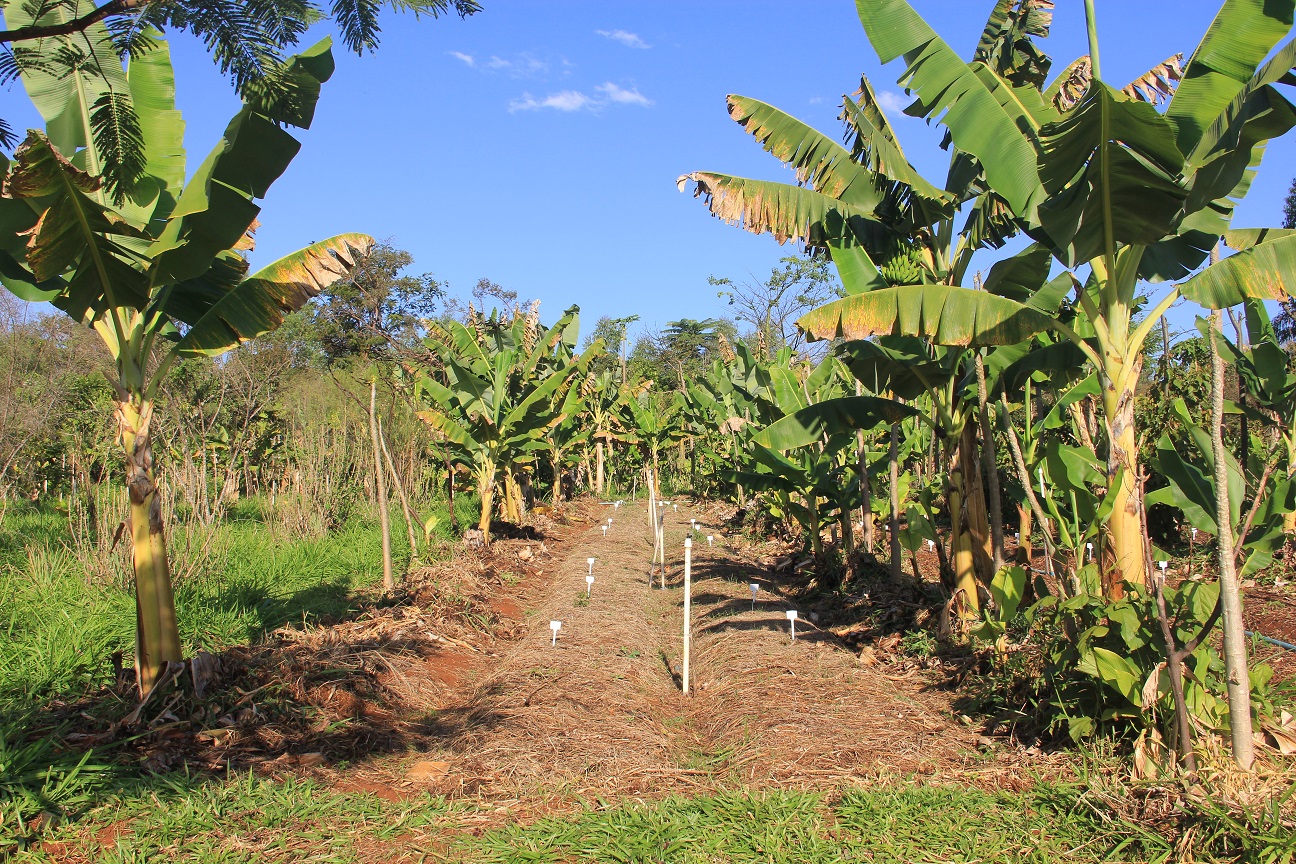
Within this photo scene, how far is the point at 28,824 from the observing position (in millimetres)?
3822

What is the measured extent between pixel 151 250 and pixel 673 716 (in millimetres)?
4852

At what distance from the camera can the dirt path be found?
4.88 m

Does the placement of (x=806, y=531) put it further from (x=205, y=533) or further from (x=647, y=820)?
(x=647, y=820)

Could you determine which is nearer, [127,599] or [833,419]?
[127,599]

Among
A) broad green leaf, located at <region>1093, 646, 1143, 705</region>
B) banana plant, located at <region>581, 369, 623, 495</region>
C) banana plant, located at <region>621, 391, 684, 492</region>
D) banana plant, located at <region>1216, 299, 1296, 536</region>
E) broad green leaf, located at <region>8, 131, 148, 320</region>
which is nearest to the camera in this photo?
broad green leaf, located at <region>8, 131, 148, 320</region>

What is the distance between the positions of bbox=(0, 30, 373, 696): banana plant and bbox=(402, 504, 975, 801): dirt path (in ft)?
7.27

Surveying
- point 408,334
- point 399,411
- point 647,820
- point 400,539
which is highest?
point 408,334

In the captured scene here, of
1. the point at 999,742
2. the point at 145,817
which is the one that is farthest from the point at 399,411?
the point at 999,742

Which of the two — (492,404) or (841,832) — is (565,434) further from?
(841,832)

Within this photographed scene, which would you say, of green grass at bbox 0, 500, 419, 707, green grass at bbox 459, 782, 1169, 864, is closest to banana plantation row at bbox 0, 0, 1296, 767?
green grass at bbox 459, 782, 1169, 864

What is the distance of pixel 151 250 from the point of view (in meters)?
5.32

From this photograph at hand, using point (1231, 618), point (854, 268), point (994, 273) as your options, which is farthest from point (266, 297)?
point (1231, 618)

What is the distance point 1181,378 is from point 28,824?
516 inches

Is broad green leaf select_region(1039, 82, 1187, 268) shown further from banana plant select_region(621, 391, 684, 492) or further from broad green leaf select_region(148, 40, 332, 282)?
banana plant select_region(621, 391, 684, 492)
